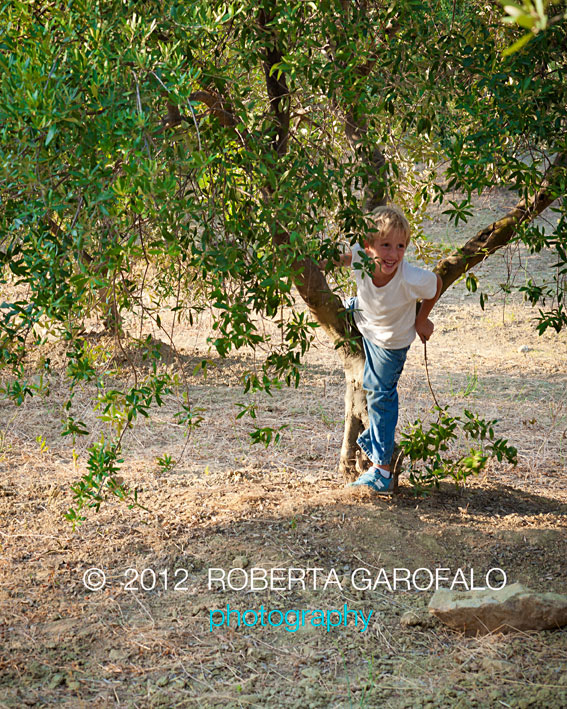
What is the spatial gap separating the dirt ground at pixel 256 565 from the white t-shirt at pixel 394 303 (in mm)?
351

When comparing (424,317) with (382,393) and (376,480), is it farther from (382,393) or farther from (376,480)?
(376,480)

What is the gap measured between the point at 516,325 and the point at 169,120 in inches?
253

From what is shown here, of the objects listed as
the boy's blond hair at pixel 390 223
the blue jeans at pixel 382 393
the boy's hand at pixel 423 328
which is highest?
the boy's blond hair at pixel 390 223

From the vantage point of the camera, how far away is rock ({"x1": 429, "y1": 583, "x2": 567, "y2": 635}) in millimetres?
3180

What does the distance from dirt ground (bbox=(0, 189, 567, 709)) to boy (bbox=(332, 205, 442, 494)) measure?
1.09 feet

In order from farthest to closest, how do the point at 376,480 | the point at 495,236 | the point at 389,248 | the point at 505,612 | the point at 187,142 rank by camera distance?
the point at 376,480 < the point at 495,236 < the point at 389,248 < the point at 505,612 < the point at 187,142

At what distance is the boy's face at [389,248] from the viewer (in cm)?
375

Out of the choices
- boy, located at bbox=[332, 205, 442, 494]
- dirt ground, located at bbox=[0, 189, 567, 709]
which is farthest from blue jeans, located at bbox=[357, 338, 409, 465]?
dirt ground, located at bbox=[0, 189, 567, 709]

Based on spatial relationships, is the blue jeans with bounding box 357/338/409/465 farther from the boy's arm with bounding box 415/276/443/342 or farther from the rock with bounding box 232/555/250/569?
the rock with bounding box 232/555/250/569

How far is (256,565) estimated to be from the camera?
3672 mm

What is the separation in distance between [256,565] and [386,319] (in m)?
1.40

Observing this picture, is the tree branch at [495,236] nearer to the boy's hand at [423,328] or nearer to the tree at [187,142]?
the tree at [187,142]

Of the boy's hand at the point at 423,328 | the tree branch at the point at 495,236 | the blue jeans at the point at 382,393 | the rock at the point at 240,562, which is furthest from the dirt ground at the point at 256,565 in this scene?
the boy's hand at the point at 423,328

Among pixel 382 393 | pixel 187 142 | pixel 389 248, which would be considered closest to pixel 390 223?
pixel 389 248
